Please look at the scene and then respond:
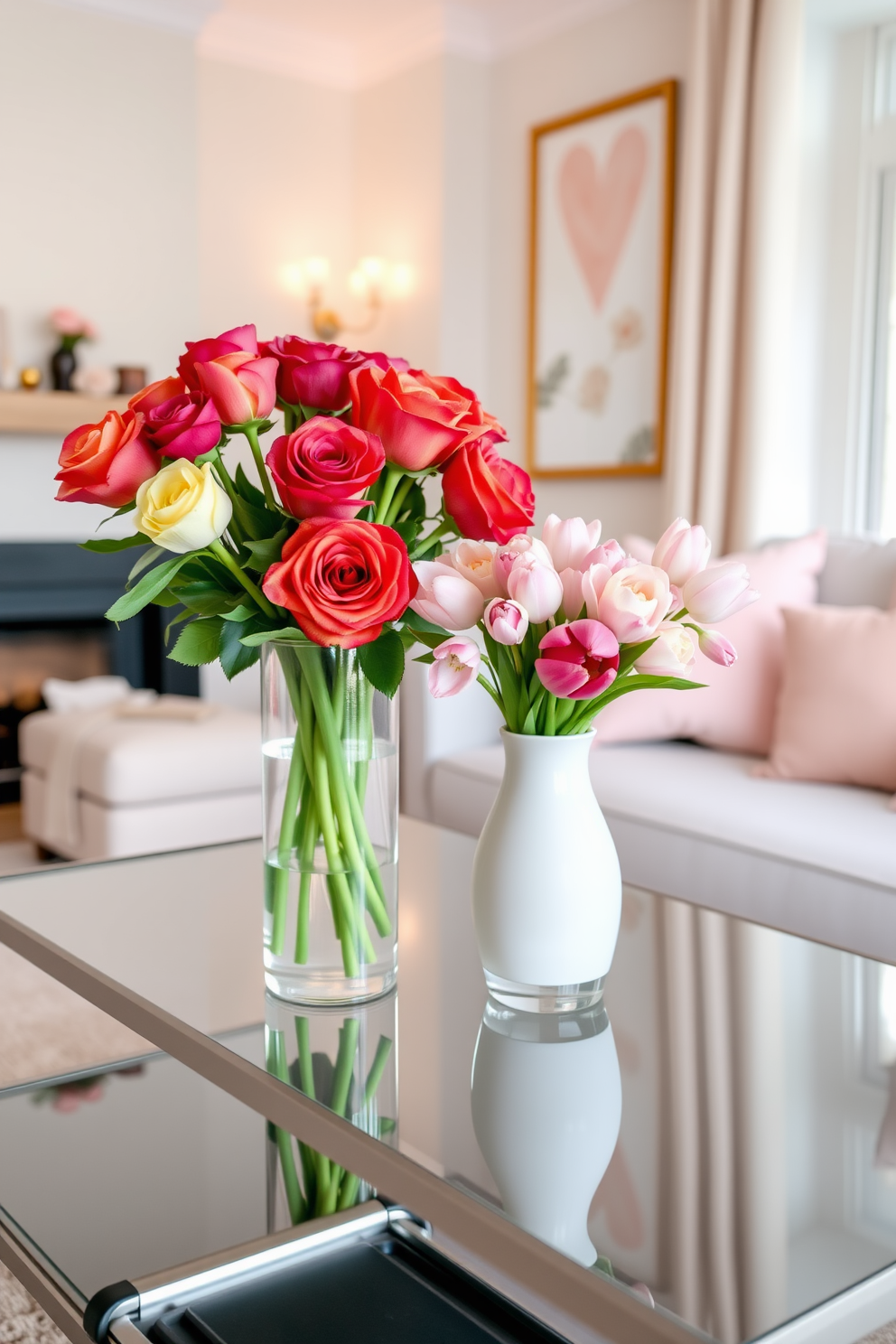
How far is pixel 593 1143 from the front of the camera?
38.8 inches

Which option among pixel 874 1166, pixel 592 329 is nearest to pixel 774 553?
pixel 592 329

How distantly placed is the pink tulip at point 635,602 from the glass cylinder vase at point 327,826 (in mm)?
237

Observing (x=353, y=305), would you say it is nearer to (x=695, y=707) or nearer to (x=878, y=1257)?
(x=695, y=707)

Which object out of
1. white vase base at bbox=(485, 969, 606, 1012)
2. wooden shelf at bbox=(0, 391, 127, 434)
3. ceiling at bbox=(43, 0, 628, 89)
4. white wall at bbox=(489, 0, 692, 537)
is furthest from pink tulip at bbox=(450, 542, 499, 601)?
ceiling at bbox=(43, 0, 628, 89)

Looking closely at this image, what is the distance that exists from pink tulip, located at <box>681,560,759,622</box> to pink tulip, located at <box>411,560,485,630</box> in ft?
0.58

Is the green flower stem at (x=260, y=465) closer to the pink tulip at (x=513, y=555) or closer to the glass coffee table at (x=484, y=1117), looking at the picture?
the pink tulip at (x=513, y=555)

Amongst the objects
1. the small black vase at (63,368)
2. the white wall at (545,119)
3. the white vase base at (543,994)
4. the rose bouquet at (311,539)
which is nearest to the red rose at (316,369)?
the rose bouquet at (311,539)

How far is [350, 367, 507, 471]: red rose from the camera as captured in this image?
1.03 meters

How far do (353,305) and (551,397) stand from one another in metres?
1.09

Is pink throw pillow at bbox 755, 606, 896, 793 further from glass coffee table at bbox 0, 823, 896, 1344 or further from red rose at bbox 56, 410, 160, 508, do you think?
red rose at bbox 56, 410, 160, 508

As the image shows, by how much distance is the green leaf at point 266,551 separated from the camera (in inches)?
41.5

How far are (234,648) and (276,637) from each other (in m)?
0.05

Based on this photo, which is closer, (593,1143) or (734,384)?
(593,1143)

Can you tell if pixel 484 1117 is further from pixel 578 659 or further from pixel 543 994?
pixel 578 659
